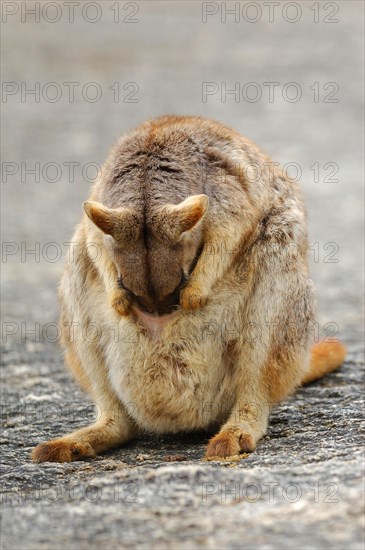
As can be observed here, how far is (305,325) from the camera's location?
664 cm

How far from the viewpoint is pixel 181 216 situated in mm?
6133

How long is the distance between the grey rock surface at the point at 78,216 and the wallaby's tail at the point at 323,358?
12 centimetres

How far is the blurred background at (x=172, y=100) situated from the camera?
46.9 ft

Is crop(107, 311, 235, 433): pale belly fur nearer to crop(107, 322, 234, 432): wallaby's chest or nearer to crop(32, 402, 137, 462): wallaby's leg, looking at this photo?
crop(107, 322, 234, 432): wallaby's chest

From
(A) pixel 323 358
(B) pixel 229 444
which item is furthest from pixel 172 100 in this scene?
(B) pixel 229 444

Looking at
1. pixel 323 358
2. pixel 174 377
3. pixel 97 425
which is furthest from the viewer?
pixel 323 358

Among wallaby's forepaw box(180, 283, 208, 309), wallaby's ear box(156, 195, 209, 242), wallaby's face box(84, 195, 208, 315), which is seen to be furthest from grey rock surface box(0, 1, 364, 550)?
wallaby's ear box(156, 195, 209, 242)

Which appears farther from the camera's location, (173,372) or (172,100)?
(172,100)

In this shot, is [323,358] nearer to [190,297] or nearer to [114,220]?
[190,297]

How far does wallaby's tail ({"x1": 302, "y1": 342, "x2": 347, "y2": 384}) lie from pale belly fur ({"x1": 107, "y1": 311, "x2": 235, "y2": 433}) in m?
1.59

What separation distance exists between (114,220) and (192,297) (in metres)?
0.64

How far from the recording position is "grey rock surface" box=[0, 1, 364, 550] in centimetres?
473

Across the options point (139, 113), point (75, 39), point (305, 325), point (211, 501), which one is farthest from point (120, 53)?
point (211, 501)

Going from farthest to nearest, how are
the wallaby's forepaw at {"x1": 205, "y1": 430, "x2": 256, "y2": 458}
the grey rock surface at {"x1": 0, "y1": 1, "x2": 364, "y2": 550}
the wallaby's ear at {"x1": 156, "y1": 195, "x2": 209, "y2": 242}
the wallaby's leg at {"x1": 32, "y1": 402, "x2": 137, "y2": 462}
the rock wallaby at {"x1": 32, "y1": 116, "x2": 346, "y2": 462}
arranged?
A: the wallaby's leg at {"x1": 32, "y1": 402, "x2": 137, "y2": 462} < the rock wallaby at {"x1": 32, "y1": 116, "x2": 346, "y2": 462} < the wallaby's ear at {"x1": 156, "y1": 195, "x2": 209, "y2": 242} < the wallaby's forepaw at {"x1": 205, "y1": 430, "x2": 256, "y2": 458} < the grey rock surface at {"x1": 0, "y1": 1, "x2": 364, "y2": 550}
